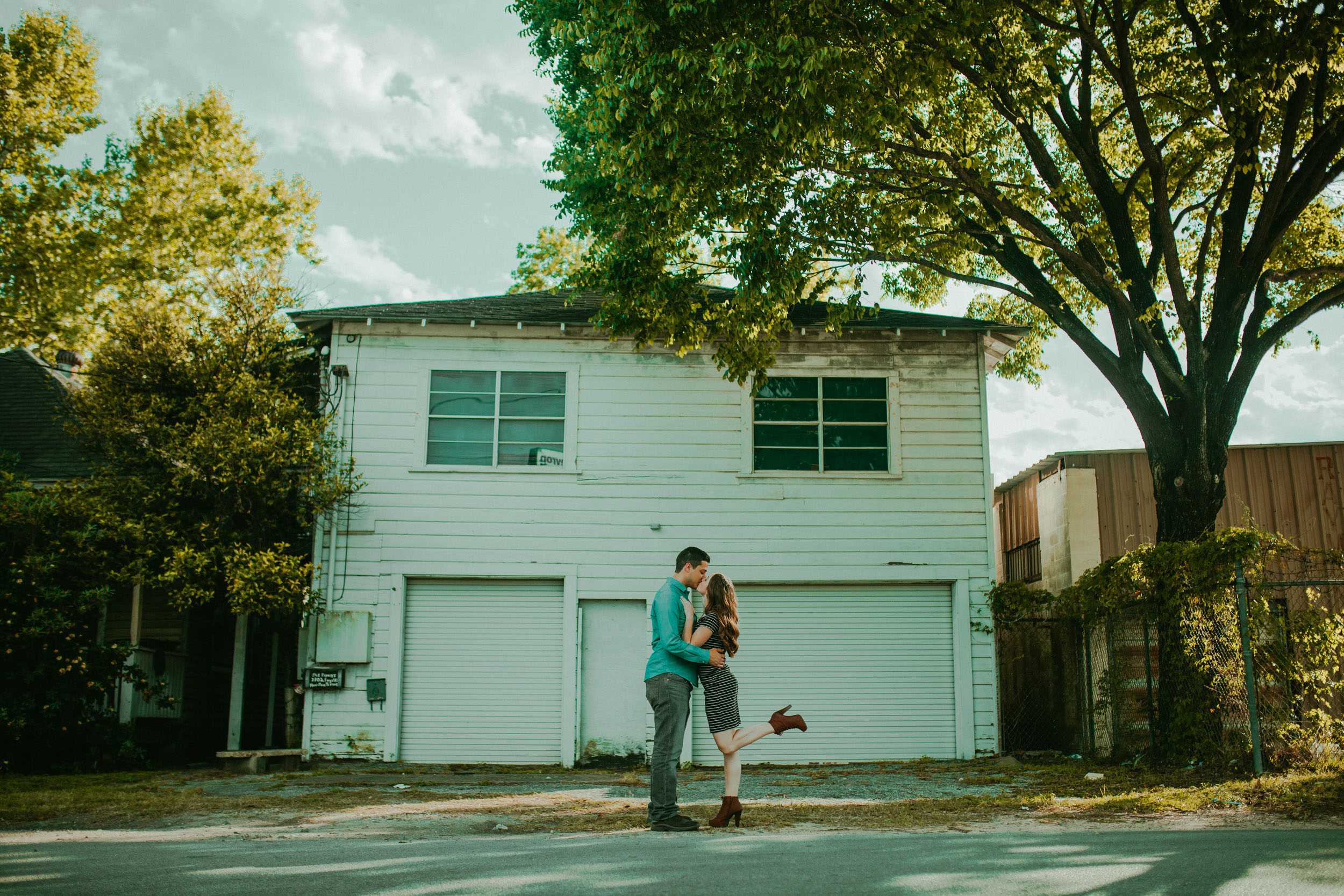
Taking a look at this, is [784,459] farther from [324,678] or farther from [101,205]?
[101,205]

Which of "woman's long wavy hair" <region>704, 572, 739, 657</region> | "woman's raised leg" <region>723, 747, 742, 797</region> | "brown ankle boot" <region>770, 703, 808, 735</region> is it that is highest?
"woman's long wavy hair" <region>704, 572, 739, 657</region>

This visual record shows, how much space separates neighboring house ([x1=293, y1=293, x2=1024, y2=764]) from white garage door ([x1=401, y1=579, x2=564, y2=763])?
0.03 m

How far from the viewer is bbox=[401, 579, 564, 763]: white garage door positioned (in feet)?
43.0

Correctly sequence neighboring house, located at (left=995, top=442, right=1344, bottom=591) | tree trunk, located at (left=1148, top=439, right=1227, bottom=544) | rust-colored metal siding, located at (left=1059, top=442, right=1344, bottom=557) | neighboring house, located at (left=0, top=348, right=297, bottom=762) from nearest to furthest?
tree trunk, located at (left=1148, top=439, right=1227, bottom=544) → neighboring house, located at (left=0, top=348, right=297, bottom=762) → neighboring house, located at (left=995, top=442, right=1344, bottom=591) → rust-colored metal siding, located at (left=1059, top=442, right=1344, bottom=557)

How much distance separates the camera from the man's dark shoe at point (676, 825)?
22.4 feet

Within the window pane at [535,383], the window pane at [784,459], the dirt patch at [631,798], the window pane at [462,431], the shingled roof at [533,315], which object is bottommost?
the dirt patch at [631,798]

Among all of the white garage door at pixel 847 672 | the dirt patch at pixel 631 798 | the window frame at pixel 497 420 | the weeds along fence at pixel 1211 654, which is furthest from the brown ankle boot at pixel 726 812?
the window frame at pixel 497 420

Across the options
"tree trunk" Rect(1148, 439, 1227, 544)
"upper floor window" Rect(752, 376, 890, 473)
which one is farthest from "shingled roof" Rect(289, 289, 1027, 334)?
"tree trunk" Rect(1148, 439, 1227, 544)

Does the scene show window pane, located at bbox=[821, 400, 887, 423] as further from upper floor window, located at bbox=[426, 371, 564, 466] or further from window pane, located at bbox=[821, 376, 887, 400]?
upper floor window, located at bbox=[426, 371, 564, 466]

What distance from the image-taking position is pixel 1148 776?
384 inches

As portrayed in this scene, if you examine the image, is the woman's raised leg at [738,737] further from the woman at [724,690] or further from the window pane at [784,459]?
the window pane at [784,459]

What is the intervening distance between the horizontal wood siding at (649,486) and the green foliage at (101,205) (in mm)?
8204

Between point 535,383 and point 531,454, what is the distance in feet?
3.21

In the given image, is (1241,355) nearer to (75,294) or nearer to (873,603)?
(873,603)
